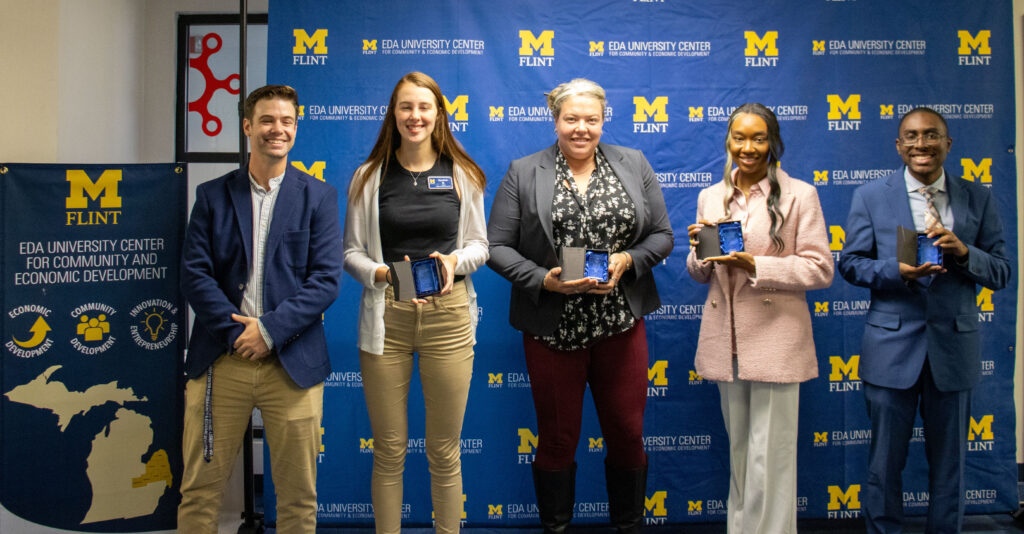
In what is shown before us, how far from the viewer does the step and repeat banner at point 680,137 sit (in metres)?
3.15

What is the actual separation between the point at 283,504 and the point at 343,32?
2.29 meters

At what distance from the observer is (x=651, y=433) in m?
3.16

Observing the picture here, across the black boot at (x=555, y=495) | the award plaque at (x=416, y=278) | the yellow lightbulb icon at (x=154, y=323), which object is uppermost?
the award plaque at (x=416, y=278)

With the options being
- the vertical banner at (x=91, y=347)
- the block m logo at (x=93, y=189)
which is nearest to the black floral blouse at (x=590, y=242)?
the vertical banner at (x=91, y=347)

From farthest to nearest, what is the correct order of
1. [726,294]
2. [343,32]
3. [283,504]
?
[343,32], [726,294], [283,504]

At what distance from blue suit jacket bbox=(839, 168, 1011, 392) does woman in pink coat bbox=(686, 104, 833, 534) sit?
0.30 meters

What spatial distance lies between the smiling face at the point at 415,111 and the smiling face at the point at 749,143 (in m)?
1.23

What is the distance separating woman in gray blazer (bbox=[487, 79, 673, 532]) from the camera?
242 cm

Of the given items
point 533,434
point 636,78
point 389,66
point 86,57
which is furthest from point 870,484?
point 86,57

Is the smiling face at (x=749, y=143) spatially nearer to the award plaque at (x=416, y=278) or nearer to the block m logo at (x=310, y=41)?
the award plaque at (x=416, y=278)

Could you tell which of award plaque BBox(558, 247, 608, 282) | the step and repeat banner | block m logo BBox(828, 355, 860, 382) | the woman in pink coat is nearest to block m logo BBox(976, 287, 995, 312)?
the step and repeat banner

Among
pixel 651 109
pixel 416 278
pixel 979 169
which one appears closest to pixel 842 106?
pixel 979 169

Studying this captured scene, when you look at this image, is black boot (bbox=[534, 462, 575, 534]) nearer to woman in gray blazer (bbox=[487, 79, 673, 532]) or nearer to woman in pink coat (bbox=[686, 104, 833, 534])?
woman in gray blazer (bbox=[487, 79, 673, 532])

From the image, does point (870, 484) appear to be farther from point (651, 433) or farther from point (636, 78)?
point (636, 78)
